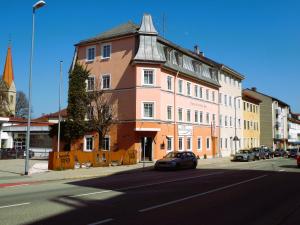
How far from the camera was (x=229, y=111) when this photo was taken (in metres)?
59.3

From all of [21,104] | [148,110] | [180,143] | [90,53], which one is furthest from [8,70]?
[148,110]

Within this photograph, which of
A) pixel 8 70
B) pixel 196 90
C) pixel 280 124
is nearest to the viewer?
pixel 196 90

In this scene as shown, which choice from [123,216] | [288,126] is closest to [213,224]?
[123,216]

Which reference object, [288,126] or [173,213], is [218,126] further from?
[288,126]

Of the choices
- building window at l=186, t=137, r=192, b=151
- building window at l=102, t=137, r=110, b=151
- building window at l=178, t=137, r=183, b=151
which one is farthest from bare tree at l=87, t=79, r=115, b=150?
building window at l=186, t=137, r=192, b=151

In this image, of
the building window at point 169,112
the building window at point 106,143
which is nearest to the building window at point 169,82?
the building window at point 169,112

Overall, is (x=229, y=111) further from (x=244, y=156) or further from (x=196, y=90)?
(x=244, y=156)

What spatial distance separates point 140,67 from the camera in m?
37.8

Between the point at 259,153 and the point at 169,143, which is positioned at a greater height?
the point at 169,143

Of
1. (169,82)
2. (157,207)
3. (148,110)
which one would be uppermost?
(169,82)

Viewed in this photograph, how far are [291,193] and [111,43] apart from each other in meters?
29.9

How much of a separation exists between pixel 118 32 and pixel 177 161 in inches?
706

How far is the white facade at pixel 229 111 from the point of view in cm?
5566

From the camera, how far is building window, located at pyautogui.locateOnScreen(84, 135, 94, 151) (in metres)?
40.8
